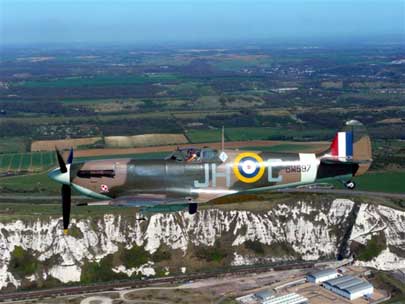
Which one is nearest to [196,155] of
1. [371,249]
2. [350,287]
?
[350,287]

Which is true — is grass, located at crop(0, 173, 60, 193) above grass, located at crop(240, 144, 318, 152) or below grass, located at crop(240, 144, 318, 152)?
below

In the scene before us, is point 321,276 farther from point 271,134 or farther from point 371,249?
point 271,134

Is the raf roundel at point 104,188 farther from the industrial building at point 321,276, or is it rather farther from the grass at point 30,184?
the grass at point 30,184

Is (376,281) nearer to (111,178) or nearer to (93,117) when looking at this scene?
(111,178)

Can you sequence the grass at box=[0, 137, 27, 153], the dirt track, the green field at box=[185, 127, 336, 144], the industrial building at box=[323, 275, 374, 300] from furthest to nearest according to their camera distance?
1. the green field at box=[185, 127, 336, 144]
2. the grass at box=[0, 137, 27, 153]
3. the dirt track
4. the industrial building at box=[323, 275, 374, 300]

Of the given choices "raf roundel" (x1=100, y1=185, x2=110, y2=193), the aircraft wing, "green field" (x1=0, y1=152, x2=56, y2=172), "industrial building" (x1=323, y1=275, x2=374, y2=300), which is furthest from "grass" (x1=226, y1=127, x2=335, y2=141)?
the aircraft wing

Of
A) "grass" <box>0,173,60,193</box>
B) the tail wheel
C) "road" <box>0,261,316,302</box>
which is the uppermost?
the tail wheel

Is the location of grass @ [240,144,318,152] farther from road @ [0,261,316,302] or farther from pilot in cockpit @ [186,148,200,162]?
pilot in cockpit @ [186,148,200,162]
